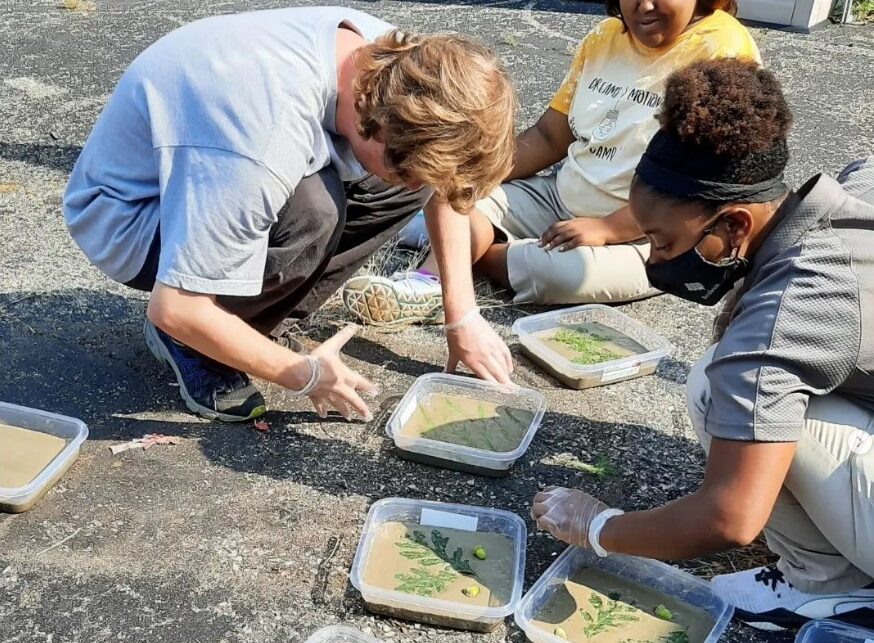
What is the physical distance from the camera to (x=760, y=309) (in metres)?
1.58

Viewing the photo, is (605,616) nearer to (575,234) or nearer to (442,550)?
(442,550)

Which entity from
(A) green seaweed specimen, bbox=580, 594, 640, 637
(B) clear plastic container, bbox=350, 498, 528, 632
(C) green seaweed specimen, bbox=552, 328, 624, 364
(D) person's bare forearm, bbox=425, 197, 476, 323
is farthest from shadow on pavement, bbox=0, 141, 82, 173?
(A) green seaweed specimen, bbox=580, 594, 640, 637

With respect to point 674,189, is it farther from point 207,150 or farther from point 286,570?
point 286,570

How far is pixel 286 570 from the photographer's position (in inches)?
78.2

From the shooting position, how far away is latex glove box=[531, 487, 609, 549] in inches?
75.4

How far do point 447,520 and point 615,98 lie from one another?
1629 millimetres

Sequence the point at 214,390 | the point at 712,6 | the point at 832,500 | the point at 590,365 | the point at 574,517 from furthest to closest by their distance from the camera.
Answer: the point at 712,6, the point at 590,365, the point at 214,390, the point at 574,517, the point at 832,500

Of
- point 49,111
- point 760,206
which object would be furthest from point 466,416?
point 49,111

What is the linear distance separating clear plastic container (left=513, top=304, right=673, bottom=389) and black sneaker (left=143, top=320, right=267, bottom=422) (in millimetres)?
839

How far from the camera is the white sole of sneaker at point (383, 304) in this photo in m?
2.84

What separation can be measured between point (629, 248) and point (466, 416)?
94 cm

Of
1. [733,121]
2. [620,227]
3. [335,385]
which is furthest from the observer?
[620,227]

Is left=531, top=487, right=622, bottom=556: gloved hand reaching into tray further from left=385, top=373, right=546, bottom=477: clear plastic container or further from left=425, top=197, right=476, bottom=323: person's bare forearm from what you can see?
left=425, top=197, right=476, bottom=323: person's bare forearm

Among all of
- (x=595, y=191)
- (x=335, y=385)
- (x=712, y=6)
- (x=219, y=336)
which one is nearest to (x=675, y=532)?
(x=335, y=385)
